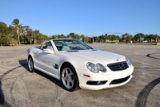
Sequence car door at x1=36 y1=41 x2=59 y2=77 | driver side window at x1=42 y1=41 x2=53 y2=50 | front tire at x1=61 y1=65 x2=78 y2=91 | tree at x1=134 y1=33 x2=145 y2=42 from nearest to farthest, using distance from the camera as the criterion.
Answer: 1. front tire at x1=61 y1=65 x2=78 y2=91
2. car door at x1=36 y1=41 x2=59 y2=77
3. driver side window at x1=42 y1=41 x2=53 y2=50
4. tree at x1=134 y1=33 x2=145 y2=42

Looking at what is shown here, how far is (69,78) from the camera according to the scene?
5.04m

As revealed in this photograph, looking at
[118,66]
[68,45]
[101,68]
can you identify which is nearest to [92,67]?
[101,68]

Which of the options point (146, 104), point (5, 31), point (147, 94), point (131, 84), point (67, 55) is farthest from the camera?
point (5, 31)

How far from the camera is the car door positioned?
559cm

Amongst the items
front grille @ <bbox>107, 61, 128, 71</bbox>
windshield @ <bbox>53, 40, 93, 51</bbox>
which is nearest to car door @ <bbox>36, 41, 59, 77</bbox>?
windshield @ <bbox>53, 40, 93, 51</bbox>

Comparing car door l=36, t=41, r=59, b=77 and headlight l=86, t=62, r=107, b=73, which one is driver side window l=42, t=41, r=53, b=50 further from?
headlight l=86, t=62, r=107, b=73

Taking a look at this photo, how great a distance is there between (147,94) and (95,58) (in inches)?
61.0

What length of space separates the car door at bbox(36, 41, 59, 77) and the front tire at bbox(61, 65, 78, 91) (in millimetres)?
370

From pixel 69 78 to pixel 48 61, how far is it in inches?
50.6

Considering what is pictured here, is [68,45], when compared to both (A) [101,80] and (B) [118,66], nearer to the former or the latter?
(B) [118,66]

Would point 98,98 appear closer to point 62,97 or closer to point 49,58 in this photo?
point 62,97

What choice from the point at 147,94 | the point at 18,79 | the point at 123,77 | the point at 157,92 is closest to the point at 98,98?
the point at 123,77

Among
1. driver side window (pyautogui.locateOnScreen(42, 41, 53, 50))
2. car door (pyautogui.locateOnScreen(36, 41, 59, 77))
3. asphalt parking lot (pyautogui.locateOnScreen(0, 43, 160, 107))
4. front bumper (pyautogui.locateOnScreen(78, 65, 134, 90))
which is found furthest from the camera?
driver side window (pyautogui.locateOnScreen(42, 41, 53, 50))

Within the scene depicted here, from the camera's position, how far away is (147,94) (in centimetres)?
465
